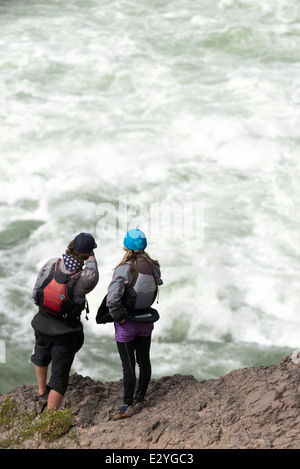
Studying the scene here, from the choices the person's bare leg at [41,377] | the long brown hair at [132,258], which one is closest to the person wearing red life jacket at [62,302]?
the person's bare leg at [41,377]

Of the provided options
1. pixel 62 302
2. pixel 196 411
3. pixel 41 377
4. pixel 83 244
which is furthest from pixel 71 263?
pixel 196 411

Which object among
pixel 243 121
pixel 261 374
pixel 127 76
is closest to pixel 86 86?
pixel 127 76

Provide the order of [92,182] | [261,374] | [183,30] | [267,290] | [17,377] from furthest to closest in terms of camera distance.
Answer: [183,30] < [92,182] < [267,290] < [17,377] < [261,374]

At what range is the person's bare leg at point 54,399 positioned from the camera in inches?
191

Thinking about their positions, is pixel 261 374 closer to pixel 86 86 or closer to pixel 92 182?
pixel 92 182

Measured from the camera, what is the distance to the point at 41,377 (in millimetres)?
5117

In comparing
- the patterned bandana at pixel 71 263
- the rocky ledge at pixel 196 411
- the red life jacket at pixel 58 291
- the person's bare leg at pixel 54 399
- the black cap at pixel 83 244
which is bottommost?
the rocky ledge at pixel 196 411

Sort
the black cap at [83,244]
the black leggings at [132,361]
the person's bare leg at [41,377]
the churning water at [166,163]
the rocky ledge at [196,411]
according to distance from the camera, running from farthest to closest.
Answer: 1. the churning water at [166,163]
2. the person's bare leg at [41,377]
3. the black leggings at [132,361]
4. the black cap at [83,244]
5. the rocky ledge at [196,411]

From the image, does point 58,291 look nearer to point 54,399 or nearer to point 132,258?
point 132,258

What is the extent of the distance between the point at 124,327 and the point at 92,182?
304 inches

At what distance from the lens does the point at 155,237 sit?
1106 cm

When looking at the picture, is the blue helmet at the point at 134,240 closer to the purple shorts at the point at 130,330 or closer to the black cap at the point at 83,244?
the black cap at the point at 83,244

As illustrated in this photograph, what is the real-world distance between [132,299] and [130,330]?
0.81ft

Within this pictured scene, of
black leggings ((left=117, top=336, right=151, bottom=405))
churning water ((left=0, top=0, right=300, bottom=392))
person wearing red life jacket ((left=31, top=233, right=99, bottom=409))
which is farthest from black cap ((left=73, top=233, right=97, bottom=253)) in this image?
churning water ((left=0, top=0, right=300, bottom=392))
